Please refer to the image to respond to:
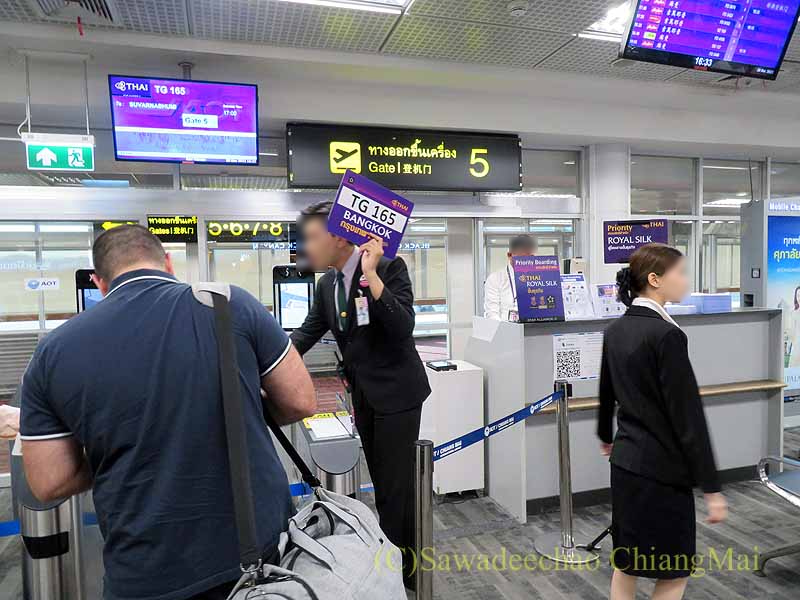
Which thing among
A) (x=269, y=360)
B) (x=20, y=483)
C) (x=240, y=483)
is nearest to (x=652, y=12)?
(x=269, y=360)

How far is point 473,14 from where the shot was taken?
4.06m

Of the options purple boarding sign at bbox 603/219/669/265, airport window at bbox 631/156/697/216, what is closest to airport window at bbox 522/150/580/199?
airport window at bbox 631/156/697/216

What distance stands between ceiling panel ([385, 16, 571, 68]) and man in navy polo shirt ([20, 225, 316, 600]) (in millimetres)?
3582

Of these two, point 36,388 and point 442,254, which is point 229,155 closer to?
point 442,254

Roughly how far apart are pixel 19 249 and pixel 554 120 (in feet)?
16.6

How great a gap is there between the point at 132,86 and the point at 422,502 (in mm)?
3847

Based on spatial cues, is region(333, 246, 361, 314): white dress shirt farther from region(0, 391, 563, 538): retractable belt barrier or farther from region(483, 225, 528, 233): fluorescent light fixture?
region(483, 225, 528, 233): fluorescent light fixture

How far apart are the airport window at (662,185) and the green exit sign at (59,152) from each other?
18.4 feet

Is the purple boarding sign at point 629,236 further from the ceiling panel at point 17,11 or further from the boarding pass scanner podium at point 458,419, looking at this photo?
the ceiling panel at point 17,11

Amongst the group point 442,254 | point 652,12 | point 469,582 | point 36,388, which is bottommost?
point 469,582

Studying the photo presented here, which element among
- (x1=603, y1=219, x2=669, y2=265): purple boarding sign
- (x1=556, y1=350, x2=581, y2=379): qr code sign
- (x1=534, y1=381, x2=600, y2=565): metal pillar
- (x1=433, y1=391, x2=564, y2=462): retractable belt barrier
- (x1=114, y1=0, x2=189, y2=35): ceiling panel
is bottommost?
(x1=534, y1=381, x2=600, y2=565): metal pillar

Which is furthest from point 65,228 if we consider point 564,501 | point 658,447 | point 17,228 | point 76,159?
point 658,447

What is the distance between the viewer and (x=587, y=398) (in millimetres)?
3977

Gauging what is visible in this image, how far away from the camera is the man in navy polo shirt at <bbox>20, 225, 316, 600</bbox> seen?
120cm
